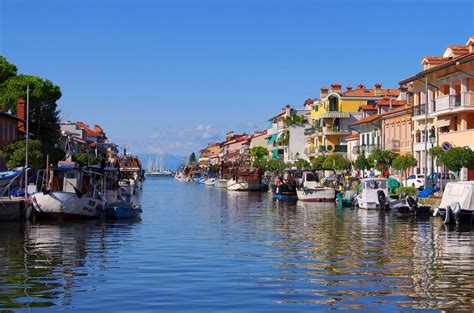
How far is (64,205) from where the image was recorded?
45.3 metres

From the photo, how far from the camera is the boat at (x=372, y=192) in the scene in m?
58.2

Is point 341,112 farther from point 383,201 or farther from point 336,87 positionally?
point 383,201

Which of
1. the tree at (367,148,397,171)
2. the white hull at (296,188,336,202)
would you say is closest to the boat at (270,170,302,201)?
the white hull at (296,188,336,202)

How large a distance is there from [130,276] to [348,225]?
22.5 m

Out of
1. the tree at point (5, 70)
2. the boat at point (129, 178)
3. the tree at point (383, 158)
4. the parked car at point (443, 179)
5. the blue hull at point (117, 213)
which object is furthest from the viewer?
the boat at point (129, 178)

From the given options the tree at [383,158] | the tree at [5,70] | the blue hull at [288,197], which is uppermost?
the tree at [5,70]

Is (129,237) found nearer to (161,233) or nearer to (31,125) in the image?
(161,233)

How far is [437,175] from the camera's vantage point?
205 feet

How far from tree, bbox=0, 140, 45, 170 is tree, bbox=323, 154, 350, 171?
126 feet

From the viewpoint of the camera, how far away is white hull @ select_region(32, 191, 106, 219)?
147ft

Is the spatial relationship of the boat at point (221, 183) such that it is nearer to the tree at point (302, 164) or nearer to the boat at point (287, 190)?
the tree at point (302, 164)

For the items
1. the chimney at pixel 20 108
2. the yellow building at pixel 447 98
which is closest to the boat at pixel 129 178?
the chimney at pixel 20 108

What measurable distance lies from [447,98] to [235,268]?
128ft

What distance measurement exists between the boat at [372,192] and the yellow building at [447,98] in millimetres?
3665
